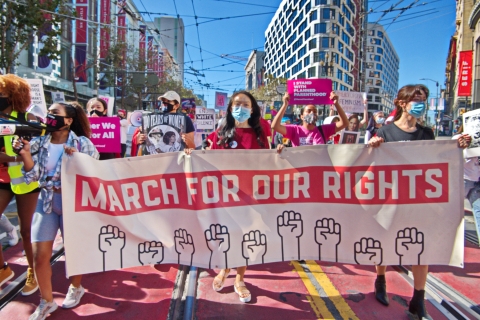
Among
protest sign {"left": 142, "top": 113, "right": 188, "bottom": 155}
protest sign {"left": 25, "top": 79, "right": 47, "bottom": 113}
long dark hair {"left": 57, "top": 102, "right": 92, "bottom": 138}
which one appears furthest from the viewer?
protest sign {"left": 25, "top": 79, "right": 47, "bottom": 113}

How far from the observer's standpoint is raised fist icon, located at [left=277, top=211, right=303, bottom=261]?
2.89 meters

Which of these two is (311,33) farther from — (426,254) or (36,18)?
(426,254)

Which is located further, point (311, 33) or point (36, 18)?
point (311, 33)

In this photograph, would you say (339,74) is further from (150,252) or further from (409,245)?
(150,252)

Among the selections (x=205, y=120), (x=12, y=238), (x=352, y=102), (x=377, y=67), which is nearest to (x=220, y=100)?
(x=205, y=120)

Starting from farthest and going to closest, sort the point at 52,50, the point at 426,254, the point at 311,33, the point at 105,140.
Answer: the point at 311,33
the point at 52,50
the point at 105,140
the point at 426,254

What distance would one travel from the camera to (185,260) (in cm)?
286

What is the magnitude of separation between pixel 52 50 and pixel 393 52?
15139 cm

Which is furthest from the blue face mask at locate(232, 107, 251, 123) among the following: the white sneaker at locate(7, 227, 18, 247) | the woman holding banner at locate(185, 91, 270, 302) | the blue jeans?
the white sneaker at locate(7, 227, 18, 247)

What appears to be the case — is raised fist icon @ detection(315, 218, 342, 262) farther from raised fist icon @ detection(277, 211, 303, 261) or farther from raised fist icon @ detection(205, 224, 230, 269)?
raised fist icon @ detection(205, 224, 230, 269)

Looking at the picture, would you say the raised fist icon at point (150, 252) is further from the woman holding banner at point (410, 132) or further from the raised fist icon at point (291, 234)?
the woman holding banner at point (410, 132)

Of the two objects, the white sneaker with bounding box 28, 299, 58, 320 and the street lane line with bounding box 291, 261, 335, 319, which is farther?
the street lane line with bounding box 291, 261, 335, 319

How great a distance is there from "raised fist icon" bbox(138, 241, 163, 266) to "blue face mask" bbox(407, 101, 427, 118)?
8.27ft

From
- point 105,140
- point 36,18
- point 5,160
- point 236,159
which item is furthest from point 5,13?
point 236,159
